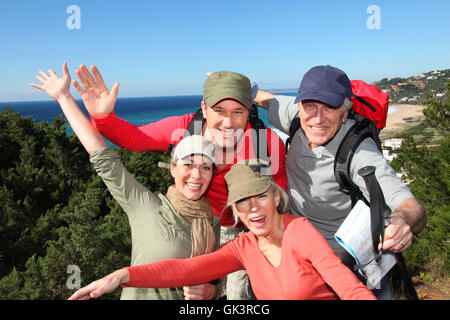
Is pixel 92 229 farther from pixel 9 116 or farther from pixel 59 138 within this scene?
pixel 9 116

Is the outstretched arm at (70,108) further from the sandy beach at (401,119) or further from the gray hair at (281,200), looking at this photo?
the sandy beach at (401,119)

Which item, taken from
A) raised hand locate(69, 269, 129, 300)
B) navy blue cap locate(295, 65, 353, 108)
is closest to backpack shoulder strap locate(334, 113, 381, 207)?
navy blue cap locate(295, 65, 353, 108)

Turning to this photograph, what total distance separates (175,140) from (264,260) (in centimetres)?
143

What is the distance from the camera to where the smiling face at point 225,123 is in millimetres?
3072

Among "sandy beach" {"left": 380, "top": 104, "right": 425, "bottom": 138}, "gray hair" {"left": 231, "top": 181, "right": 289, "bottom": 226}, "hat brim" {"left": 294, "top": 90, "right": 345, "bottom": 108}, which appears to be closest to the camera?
"gray hair" {"left": 231, "top": 181, "right": 289, "bottom": 226}

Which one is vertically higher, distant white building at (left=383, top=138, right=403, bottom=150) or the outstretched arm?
the outstretched arm

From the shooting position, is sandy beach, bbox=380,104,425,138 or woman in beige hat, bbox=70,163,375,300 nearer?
woman in beige hat, bbox=70,163,375,300

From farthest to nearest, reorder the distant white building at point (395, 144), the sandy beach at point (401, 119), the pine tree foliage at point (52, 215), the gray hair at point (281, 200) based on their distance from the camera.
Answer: the sandy beach at point (401, 119), the distant white building at point (395, 144), the pine tree foliage at point (52, 215), the gray hair at point (281, 200)

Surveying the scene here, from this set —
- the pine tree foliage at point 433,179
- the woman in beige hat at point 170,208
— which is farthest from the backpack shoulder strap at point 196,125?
the pine tree foliage at point 433,179

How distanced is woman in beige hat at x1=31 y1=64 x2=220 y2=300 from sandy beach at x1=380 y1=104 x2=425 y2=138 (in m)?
103

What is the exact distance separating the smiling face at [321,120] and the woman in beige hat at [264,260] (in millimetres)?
724

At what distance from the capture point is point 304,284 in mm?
2340

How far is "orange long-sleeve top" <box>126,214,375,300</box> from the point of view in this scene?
2.25 m

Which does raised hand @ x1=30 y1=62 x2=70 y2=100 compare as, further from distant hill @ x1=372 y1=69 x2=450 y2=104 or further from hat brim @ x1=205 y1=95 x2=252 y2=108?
Result: distant hill @ x1=372 y1=69 x2=450 y2=104
